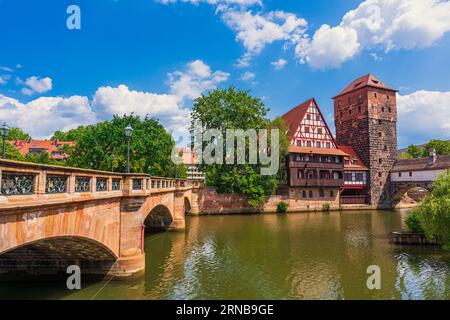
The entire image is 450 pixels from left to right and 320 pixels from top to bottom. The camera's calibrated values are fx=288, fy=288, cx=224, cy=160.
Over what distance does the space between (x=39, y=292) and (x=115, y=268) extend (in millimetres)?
2929

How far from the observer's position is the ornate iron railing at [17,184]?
6.05m

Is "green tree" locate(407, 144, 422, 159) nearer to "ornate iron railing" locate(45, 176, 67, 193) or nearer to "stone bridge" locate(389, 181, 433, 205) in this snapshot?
"stone bridge" locate(389, 181, 433, 205)

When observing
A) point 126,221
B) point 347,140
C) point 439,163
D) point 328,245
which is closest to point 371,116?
point 347,140

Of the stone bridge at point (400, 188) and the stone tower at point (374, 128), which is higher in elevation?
the stone tower at point (374, 128)

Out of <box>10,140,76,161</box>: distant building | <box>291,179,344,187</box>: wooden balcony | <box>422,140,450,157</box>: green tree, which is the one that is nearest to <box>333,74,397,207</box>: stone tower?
<box>291,179,344,187</box>: wooden balcony

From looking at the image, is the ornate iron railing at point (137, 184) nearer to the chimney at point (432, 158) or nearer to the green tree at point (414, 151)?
the chimney at point (432, 158)

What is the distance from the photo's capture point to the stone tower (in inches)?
2034

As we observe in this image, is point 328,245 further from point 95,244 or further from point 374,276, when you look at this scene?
point 95,244

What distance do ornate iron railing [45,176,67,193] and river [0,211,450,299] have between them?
5240mm

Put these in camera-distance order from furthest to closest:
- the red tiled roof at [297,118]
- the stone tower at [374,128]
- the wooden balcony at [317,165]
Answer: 1. the stone tower at [374,128]
2. the red tiled roof at [297,118]
3. the wooden balcony at [317,165]

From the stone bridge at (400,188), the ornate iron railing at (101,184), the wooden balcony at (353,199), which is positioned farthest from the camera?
the wooden balcony at (353,199)

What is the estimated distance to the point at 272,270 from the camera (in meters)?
14.9

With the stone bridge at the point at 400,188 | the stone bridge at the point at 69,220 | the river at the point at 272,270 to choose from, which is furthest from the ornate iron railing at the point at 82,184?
the stone bridge at the point at 400,188
